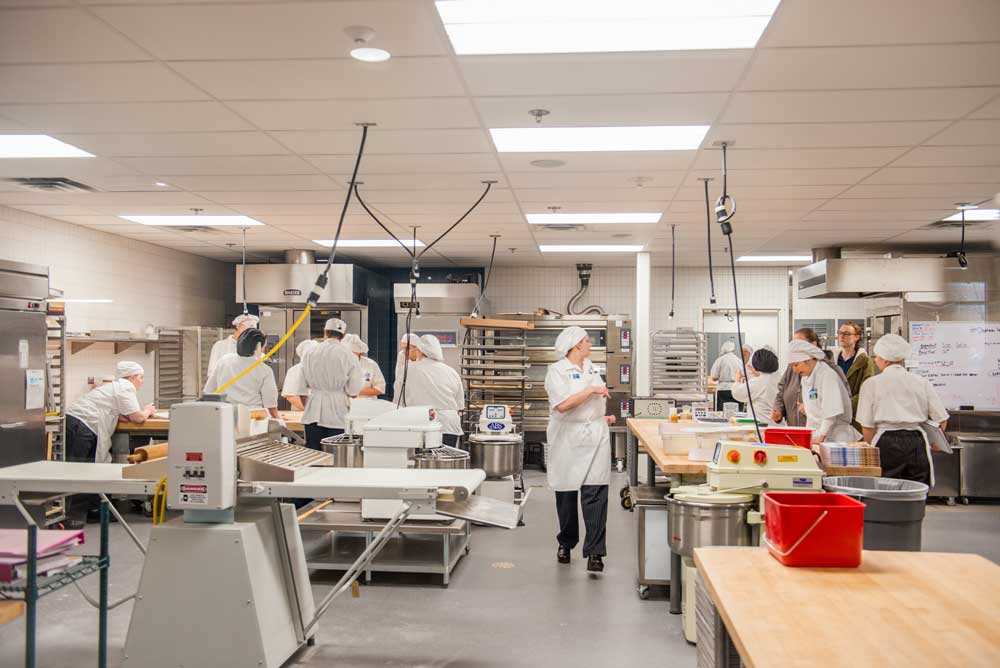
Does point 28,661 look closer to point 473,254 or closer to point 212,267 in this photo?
point 473,254

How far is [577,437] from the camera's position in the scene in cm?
488

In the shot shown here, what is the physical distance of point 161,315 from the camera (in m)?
8.88

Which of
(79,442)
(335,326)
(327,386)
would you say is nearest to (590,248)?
(335,326)

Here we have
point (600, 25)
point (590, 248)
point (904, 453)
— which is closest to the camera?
point (600, 25)

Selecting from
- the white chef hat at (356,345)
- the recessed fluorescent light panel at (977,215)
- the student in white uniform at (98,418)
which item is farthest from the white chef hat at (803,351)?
the student in white uniform at (98,418)

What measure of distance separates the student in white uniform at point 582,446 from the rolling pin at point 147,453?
7.72ft

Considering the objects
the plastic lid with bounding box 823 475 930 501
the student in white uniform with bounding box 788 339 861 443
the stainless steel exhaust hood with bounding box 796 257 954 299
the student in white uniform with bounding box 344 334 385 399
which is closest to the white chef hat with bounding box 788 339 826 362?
the student in white uniform with bounding box 788 339 861 443

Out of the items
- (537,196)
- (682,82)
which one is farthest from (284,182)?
(682,82)

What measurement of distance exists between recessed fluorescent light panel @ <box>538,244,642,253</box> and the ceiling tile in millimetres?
4738

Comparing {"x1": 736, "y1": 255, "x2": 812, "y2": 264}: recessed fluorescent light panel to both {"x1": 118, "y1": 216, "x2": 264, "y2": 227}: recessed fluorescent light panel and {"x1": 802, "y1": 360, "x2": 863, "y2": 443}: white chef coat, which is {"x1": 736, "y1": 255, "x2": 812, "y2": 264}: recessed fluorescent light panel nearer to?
{"x1": 802, "y1": 360, "x2": 863, "y2": 443}: white chef coat

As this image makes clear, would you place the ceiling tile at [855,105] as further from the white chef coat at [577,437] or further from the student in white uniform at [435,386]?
the student in white uniform at [435,386]

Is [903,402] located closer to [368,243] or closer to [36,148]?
[368,243]

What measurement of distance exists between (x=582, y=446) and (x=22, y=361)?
371cm

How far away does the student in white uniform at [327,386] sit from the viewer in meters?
6.38
